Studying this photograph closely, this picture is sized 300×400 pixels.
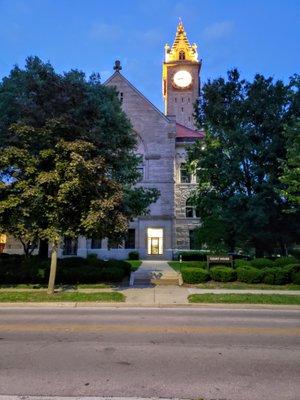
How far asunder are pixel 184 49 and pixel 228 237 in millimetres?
58474

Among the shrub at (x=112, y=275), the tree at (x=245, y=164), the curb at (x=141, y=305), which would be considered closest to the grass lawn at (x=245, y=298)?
the curb at (x=141, y=305)

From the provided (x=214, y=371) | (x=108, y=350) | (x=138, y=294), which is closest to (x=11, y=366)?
(x=108, y=350)

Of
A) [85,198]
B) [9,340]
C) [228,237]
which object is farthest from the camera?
[228,237]

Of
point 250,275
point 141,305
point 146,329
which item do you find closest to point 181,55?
point 250,275

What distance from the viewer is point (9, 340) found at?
8781mm

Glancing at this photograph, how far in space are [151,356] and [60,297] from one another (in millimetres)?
A: 9013

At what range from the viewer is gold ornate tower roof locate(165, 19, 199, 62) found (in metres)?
77.5

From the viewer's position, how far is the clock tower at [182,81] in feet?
239

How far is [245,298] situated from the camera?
15.9 metres

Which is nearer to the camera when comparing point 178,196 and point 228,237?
point 228,237

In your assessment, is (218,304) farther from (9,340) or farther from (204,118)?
(204,118)

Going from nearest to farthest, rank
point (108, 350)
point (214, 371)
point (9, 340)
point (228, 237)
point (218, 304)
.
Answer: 1. point (214, 371)
2. point (108, 350)
3. point (9, 340)
4. point (218, 304)
5. point (228, 237)

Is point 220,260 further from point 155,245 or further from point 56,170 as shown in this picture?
point 155,245

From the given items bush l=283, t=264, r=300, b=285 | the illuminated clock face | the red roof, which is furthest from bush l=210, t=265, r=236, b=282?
the illuminated clock face
